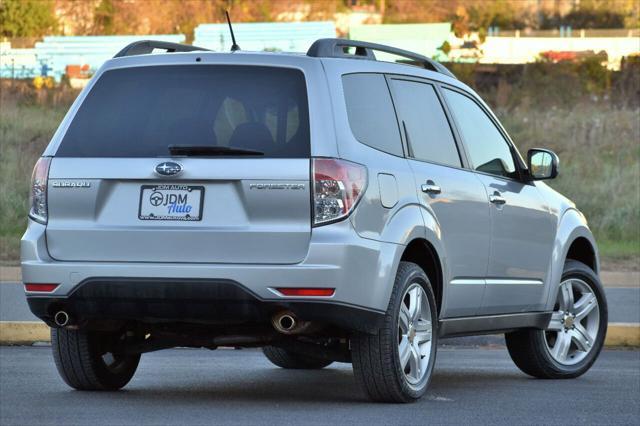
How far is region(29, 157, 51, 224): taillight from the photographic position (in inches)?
307

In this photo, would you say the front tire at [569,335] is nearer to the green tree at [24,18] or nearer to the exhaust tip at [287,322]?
the exhaust tip at [287,322]

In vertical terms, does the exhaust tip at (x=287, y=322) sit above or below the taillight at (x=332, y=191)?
below

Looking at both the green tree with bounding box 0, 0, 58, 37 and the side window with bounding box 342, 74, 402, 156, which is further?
the green tree with bounding box 0, 0, 58, 37

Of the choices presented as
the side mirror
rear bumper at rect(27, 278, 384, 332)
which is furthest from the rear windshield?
the side mirror

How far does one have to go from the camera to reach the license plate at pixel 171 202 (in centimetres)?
749

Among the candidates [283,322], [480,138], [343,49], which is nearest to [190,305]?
[283,322]

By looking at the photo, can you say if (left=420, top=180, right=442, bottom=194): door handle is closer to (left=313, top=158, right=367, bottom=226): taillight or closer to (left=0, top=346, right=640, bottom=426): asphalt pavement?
(left=313, top=158, right=367, bottom=226): taillight

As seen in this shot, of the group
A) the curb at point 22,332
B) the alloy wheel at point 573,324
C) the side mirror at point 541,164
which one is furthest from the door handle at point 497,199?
the curb at point 22,332

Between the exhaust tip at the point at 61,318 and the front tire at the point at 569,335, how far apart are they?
10.7ft

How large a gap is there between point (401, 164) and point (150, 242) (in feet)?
4.61

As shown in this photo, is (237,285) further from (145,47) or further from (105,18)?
(105,18)

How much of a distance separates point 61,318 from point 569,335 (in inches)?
143

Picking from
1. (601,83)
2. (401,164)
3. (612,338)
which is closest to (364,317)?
(401,164)

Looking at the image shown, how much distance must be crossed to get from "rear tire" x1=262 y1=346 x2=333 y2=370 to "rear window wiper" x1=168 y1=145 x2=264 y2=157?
265cm
